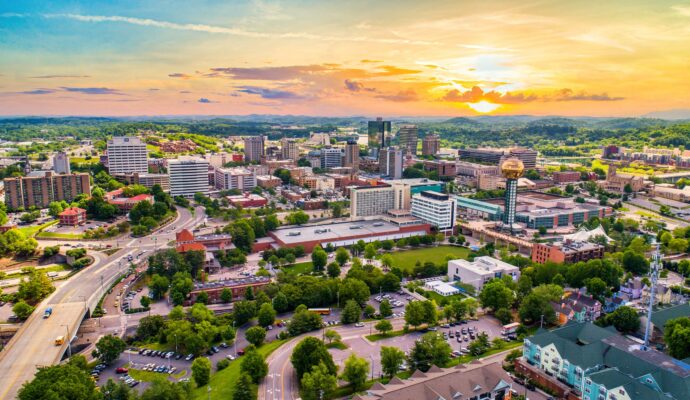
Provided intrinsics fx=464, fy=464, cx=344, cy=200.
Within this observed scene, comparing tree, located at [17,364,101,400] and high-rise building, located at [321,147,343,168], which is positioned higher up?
A: high-rise building, located at [321,147,343,168]

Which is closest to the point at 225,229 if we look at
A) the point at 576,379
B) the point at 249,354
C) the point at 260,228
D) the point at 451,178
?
the point at 260,228

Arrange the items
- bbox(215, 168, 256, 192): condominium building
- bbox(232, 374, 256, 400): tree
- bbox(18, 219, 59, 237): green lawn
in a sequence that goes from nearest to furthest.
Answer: bbox(232, 374, 256, 400): tree
bbox(18, 219, 59, 237): green lawn
bbox(215, 168, 256, 192): condominium building

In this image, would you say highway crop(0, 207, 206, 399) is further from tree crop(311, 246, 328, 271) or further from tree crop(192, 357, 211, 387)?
tree crop(311, 246, 328, 271)

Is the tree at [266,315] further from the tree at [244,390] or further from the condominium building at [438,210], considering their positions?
the condominium building at [438,210]

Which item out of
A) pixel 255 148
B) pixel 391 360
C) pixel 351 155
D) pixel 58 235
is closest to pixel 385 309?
pixel 391 360

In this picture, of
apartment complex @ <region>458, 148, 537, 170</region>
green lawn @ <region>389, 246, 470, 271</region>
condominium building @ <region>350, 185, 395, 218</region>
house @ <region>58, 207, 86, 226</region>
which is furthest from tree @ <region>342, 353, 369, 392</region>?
apartment complex @ <region>458, 148, 537, 170</region>

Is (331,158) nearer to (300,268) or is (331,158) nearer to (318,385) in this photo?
(300,268)
